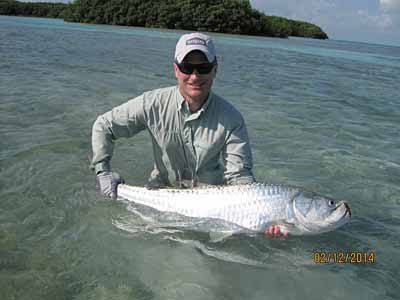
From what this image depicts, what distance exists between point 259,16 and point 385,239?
250 ft

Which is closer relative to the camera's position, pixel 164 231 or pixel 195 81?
pixel 195 81

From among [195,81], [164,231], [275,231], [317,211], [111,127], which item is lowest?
[164,231]

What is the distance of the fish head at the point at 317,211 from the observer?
11.1ft

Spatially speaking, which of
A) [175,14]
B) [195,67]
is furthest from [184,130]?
[175,14]

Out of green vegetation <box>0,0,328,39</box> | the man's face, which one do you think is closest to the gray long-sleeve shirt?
the man's face

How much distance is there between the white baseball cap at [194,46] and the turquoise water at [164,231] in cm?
162

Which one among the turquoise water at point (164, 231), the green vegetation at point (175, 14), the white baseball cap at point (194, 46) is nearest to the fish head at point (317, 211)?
the turquoise water at point (164, 231)

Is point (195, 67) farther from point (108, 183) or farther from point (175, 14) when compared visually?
point (175, 14)

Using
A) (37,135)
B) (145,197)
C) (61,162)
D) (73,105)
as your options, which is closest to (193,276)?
(145,197)

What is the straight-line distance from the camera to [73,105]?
29.8ft

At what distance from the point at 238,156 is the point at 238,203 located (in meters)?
0.49

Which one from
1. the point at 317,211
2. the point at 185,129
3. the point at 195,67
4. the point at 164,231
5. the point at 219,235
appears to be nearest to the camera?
the point at 317,211

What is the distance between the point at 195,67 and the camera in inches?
139

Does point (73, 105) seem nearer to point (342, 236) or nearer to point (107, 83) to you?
point (107, 83)
